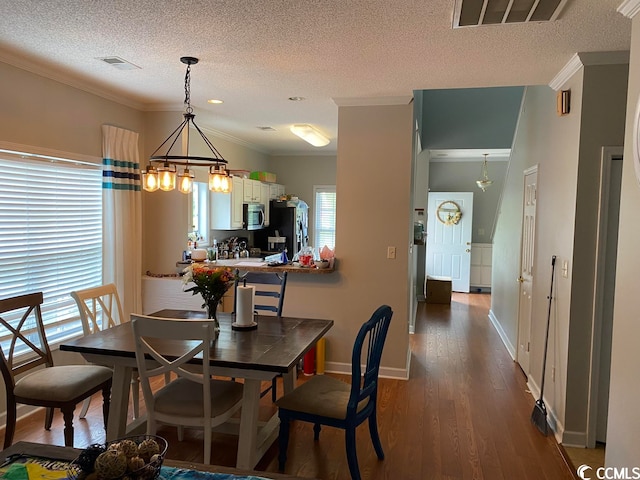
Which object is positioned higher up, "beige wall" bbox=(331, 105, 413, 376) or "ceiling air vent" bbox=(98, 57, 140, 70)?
"ceiling air vent" bbox=(98, 57, 140, 70)

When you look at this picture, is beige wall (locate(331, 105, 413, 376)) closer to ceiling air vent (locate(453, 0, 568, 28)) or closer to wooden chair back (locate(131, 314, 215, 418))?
ceiling air vent (locate(453, 0, 568, 28))

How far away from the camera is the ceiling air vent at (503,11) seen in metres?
2.15

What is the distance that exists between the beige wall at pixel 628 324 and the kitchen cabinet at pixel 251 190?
194 inches

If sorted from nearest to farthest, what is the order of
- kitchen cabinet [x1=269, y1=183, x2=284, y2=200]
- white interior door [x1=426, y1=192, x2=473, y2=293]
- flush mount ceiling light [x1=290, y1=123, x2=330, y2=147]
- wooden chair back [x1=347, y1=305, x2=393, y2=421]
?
1. wooden chair back [x1=347, y1=305, x2=393, y2=421]
2. flush mount ceiling light [x1=290, y1=123, x2=330, y2=147]
3. kitchen cabinet [x1=269, y1=183, x2=284, y2=200]
4. white interior door [x1=426, y1=192, x2=473, y2=293]

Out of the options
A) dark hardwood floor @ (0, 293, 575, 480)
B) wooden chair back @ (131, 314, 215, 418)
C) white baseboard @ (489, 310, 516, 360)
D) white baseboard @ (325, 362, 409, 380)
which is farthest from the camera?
white baseboard @ (489, 310, 516, 360)

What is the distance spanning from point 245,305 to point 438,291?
17.7 ft

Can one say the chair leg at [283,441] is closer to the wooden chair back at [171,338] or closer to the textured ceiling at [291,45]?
the wooden chair back at [171,338]

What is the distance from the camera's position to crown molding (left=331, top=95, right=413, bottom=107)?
4008 millimetres

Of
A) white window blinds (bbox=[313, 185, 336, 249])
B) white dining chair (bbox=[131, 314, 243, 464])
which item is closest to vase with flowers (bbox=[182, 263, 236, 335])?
white dining chair (bbox=[131, 314, 243, 464])

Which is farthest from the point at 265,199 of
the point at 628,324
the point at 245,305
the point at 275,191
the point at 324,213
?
the point at 628,324

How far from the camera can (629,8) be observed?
217 centimetres

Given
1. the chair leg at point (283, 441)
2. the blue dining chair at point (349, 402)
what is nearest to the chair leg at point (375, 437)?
the blue dining chair at point (349, 402)

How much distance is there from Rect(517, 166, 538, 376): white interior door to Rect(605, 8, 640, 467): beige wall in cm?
178

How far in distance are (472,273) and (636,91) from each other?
7086mm
